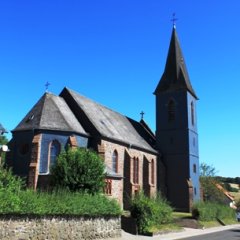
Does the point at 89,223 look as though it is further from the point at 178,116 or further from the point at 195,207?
the point at 178,116

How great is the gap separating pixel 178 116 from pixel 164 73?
6820mm

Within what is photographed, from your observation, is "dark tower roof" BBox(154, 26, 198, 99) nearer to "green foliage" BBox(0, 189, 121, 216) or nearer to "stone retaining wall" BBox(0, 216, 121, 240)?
"green foliage" BBox(0, 189, 121, 216)

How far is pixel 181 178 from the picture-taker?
4753 cm

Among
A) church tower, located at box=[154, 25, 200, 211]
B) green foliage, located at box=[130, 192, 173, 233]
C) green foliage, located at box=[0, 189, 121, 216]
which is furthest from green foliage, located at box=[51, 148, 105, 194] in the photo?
church tower, located at box=[154, 25, 200, 211]

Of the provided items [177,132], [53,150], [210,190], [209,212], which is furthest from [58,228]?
[210,190]

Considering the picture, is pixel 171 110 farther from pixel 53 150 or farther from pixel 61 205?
pixel 61 205

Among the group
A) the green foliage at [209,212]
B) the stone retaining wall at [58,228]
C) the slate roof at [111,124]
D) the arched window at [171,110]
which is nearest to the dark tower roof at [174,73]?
the arched window at [171,110]

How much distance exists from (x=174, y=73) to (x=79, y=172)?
28.0 m

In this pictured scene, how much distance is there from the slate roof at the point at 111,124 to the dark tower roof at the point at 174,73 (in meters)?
7.08

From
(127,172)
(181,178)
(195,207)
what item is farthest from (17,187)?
(181,178)

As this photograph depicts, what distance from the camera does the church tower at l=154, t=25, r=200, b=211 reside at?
4728 centimetres

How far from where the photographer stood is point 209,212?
4106 cm

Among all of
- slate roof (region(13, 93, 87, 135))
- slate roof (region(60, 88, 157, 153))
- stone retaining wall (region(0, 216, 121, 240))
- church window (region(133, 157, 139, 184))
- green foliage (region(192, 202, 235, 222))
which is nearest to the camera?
stone retaining wall (region(0, 216, 121, 240))

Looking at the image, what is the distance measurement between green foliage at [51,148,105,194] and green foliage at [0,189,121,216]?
331cm
